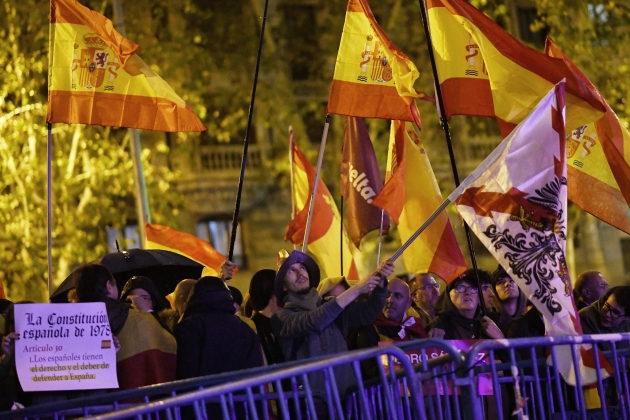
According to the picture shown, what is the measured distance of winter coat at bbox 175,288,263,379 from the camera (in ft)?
21.9

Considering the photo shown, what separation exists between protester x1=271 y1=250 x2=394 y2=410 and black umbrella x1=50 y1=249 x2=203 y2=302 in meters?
1.66

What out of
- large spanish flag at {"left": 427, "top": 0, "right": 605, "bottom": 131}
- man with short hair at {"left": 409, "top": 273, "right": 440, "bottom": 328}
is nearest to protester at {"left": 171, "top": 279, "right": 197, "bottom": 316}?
man with short hair at {"left": 409, "top": 273, "right": 440, "bottom": 328}

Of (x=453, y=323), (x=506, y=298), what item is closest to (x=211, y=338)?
(x=453, y=323)

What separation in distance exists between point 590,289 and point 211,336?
3.66m

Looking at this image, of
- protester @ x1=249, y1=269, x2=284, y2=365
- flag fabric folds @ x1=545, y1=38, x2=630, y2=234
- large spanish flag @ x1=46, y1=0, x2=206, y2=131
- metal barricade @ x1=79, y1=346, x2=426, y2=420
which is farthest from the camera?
large spanish flag @ x1=46, y1=0, x2=206, y2=131

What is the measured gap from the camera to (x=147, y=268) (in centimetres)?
913

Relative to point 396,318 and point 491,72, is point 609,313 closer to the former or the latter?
point 396,318

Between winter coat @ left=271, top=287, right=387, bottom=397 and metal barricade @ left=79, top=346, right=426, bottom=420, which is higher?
winter coat @ left=271, top=287, right=387, bottom=397

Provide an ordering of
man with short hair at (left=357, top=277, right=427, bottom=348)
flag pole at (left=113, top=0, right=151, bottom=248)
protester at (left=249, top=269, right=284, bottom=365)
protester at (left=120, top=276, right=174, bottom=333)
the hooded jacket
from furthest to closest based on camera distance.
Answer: flag pole at (left=113, top=0, right=151, bottom=248) → the hooded jacket → man with short hair at (left=357, top=277, right=427, bottom=348) → protester at (left=249, top=269, right=284, bottom=365) → protester at (left=120, top=276, right=174, bottom=333)

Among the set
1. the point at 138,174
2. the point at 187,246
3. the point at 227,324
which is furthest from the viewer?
the point at 138,174

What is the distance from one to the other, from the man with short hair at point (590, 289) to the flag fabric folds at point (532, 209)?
101 inches

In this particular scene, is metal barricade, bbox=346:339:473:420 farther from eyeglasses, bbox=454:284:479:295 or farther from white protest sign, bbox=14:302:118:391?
eyeglasses, bbox=454:284:479:295

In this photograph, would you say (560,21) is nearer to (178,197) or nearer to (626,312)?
(178,197)

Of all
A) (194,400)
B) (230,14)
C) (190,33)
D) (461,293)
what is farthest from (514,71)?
(230,14)
